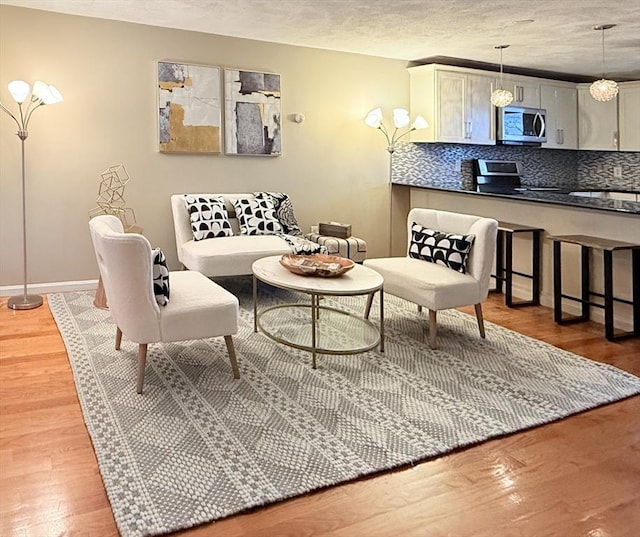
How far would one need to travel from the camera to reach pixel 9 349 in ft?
11.7

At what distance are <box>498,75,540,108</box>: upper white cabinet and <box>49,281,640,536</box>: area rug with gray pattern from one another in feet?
13.1

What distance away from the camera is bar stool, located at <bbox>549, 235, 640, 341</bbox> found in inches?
150

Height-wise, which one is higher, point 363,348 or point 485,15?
point 485,15

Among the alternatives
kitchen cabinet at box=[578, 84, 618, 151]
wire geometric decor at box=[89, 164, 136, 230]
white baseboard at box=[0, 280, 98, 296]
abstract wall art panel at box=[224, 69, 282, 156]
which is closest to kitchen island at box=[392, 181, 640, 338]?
abstract wall art panel at box=[224, 69, 282, 156]

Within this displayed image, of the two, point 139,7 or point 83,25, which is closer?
point 139,7

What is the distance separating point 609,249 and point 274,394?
2444 millimetres

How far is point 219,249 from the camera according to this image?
4488 millimetres

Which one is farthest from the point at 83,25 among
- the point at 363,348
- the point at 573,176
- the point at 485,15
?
the point at 573,176

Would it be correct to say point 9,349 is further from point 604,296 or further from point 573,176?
point 573,176

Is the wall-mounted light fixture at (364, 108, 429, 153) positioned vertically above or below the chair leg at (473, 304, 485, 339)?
above

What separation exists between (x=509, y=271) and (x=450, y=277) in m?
1.32

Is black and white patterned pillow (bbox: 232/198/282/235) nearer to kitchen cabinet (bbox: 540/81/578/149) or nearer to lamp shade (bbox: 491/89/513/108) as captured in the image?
lamp shade (bbox: 491/89/513/108)

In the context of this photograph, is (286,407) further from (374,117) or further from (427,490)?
(374,117)

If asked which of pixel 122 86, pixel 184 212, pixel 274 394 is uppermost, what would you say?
pixel 122 86
